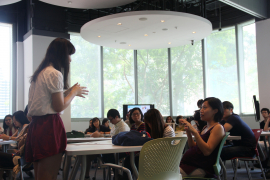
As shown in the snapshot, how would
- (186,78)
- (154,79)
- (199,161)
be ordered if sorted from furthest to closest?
(154,79)
(186,78)
(199,161)

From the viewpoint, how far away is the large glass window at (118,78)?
378 inches

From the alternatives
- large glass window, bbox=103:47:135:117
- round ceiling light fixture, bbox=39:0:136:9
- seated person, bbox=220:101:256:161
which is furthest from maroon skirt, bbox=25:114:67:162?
large glass window, bbox=103:47:135:117

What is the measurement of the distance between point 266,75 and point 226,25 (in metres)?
2.32

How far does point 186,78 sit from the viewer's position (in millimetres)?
9672

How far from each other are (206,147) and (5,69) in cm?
749

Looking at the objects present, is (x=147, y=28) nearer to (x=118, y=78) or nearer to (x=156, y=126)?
(x=118, y=78)

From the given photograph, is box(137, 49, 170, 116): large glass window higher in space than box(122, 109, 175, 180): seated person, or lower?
higher

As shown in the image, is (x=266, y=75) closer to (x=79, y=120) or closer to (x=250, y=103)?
(x=250, y=103)

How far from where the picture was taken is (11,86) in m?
7.98

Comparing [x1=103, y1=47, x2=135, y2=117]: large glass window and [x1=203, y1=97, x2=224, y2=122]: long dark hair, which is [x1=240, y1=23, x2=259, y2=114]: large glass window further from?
[x1=203, y1=97, x2=224, y2=122]: long dark hair

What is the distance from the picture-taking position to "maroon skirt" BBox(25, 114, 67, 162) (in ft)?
5.03

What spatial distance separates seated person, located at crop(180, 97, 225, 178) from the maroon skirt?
3.72 ft

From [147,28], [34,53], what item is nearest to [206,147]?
[147,28]

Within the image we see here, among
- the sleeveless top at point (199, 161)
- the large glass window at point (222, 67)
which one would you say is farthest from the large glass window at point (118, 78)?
the sleeveless top at point (199, 161)
